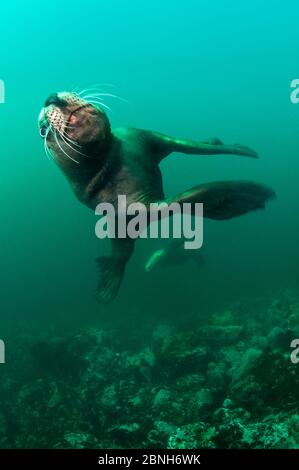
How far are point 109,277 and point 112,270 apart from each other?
8 cm

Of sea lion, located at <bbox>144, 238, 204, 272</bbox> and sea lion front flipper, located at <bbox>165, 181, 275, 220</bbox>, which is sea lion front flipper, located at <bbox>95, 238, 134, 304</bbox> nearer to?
sea lion front flipper, located at <bbox>165, 181, 275, 220</bbox>

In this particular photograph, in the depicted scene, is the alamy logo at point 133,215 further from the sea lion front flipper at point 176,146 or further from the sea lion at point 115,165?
the sea lion front flipper at point 176,146

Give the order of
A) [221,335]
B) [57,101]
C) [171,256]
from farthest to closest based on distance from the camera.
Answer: [171,256], [221,335], [57,101]

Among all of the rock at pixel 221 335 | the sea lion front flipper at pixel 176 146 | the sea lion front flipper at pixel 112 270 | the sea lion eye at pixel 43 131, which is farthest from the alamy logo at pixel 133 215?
the rock at pixel 221 335

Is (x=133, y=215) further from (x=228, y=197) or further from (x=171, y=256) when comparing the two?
(x=171, y=256)

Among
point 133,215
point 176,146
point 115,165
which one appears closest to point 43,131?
point 115,165

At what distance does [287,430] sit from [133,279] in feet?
67.6

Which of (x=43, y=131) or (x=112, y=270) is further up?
(x=43, y=131)

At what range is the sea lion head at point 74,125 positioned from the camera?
3232 millimetres

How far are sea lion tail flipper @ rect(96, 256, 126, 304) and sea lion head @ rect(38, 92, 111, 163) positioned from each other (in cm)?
124

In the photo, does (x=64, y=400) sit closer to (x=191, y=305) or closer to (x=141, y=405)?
(x=141, y=405)

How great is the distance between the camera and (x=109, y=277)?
442cm
